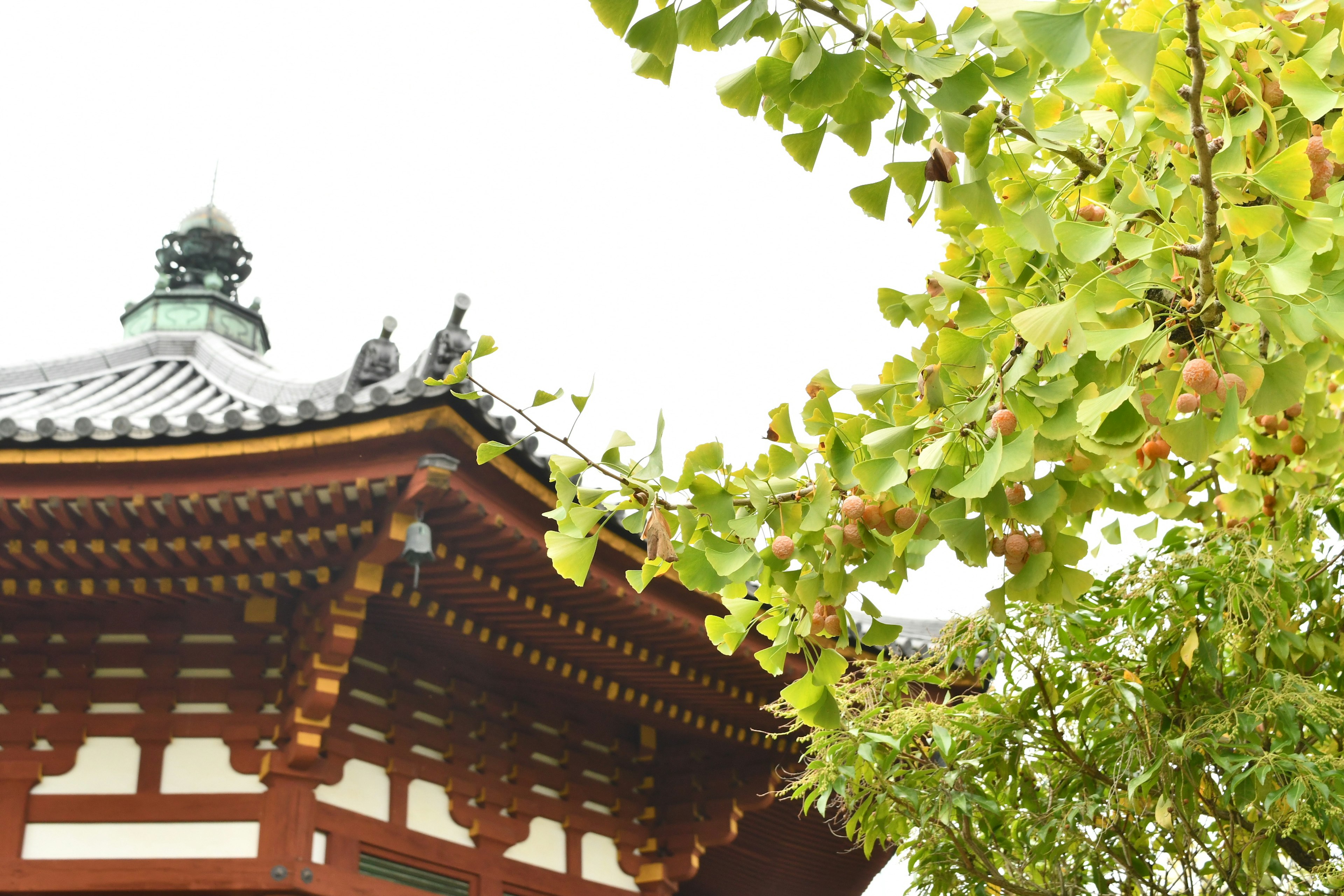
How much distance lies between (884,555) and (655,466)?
483 millimetres

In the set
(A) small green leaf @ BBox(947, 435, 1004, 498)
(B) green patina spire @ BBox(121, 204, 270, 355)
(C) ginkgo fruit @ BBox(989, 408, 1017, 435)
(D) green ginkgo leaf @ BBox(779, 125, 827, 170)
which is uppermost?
(B) green patina spire @ BBox(121, 204, 270, 355)

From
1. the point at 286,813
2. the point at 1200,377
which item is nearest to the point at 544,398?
the point at 1200,377

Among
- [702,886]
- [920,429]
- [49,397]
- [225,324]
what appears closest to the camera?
[920,429]

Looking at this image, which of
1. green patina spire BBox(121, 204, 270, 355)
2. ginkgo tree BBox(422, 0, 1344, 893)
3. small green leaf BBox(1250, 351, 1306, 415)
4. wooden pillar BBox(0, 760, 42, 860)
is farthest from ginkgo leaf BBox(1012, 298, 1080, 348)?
green patina spire BBox(121, 204, 270, 355)

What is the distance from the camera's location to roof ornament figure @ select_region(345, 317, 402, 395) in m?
4.90

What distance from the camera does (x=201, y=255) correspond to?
983 centimetres

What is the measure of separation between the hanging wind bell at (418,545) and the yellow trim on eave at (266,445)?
373 millimetres

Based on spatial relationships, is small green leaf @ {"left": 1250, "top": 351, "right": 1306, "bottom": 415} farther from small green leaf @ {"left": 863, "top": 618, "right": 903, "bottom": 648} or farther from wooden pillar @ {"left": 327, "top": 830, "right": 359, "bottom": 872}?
wooden pillar @ {"left": 327, "top": 830, "right": 359, "bottom": 872}

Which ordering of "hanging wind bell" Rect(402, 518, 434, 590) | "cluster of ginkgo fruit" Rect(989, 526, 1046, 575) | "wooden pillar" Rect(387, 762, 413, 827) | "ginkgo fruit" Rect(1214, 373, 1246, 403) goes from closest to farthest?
"ginkgo fruit" Rect(1214, 373, 1246, 403)
"cluster of ginkgo fruit" Rect(989, 526, 1046, 575)
"hanging wind bell" Rect(402, 518, 434, 590)
"wooden pillar" Rect(387, 762, 413, 827)

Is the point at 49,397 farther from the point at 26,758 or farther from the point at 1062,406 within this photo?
the point at 1062,406

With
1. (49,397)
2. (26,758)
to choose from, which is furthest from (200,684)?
(49,397)

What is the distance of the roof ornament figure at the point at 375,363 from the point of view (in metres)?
4.90

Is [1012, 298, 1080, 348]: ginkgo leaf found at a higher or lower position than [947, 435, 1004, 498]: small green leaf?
higher

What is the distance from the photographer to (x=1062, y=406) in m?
2.02
